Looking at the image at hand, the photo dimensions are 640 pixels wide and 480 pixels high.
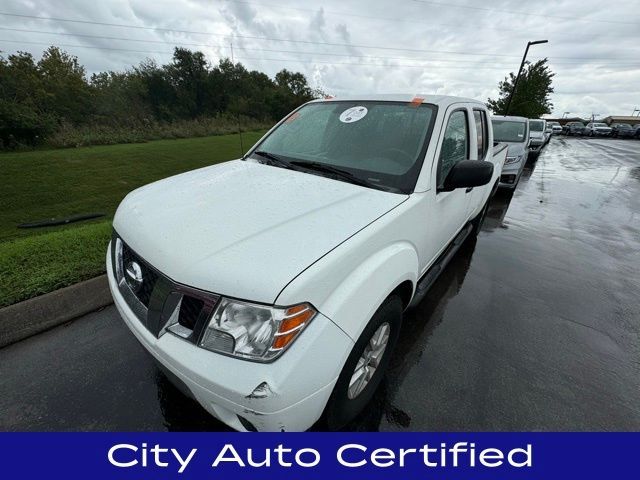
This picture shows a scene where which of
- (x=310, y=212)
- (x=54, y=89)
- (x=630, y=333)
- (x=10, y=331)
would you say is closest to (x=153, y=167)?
(x=10, y=331)

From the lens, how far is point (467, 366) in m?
2.51

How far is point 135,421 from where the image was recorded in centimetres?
197

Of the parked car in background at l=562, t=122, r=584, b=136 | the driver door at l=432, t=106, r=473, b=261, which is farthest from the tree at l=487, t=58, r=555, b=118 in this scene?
the driver door at l=432, t=106, r=473, b=261

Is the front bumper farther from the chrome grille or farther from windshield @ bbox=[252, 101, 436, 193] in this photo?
windshield @ bbox=[252, 101, 436, 193]

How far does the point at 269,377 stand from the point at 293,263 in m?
0.46

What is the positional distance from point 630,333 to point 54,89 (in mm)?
48563

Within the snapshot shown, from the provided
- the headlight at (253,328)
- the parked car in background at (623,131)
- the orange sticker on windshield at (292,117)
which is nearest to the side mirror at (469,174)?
the headlight at (253,328)

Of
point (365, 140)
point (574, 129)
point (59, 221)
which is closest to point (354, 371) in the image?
point (365, 140)

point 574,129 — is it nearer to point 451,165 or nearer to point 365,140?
point 451,165

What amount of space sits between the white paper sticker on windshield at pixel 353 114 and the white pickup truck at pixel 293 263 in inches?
2.1

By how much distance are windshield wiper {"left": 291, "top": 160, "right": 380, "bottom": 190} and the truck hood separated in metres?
0.07

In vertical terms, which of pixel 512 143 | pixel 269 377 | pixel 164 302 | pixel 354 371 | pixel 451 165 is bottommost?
pixel 354 371

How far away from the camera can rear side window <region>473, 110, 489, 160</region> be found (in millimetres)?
3266

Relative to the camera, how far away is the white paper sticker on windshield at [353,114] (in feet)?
8.54
